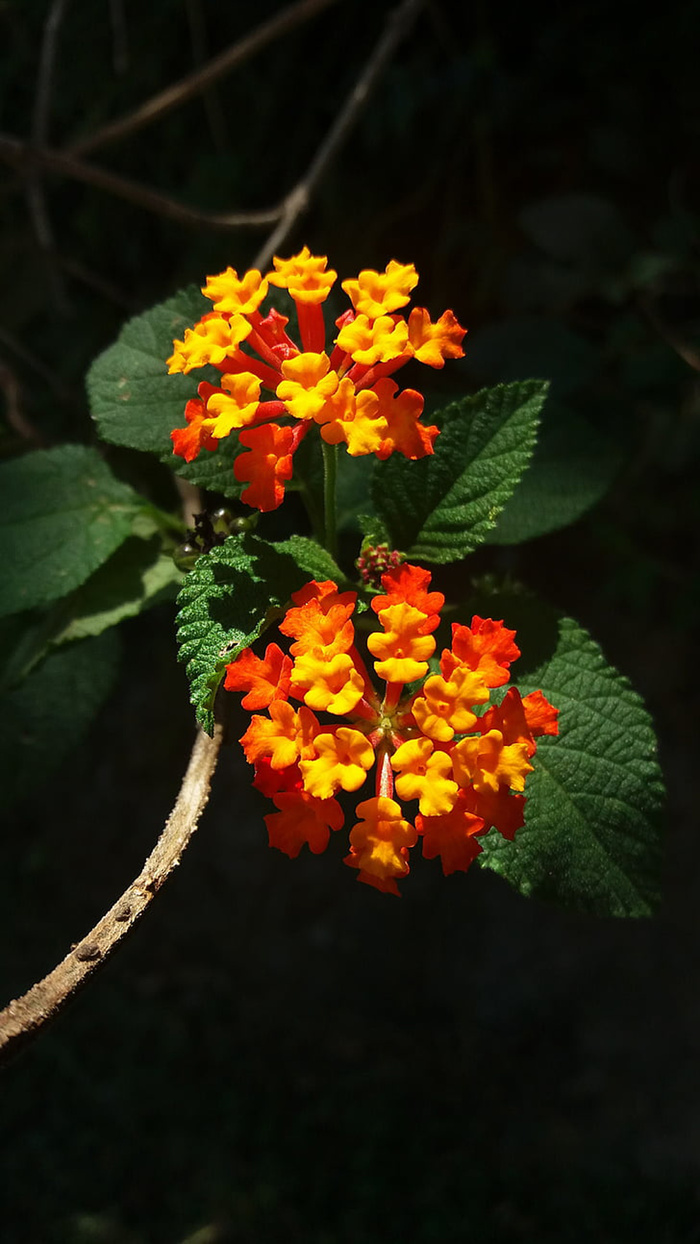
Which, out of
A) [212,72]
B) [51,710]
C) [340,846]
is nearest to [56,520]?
[51,710]

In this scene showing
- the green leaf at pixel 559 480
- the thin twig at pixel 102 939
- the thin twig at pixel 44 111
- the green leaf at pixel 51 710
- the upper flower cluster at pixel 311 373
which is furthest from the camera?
the thin twig at pixel 44 111

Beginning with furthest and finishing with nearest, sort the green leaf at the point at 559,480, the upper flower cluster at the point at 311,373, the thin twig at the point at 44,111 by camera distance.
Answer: the thin twig at the point at 44,111 → the green leaf at the point at 559,480 → the upper flower cluster at the point at 311,373

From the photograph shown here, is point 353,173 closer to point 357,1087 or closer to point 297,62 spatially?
point 297,62

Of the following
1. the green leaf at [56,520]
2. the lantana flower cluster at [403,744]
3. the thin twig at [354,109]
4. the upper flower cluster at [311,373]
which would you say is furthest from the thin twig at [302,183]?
the lantana flower cluster at [403,744]

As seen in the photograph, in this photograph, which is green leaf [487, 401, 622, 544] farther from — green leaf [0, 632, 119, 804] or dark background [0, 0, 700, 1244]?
green leaf [0, 632, 119, 804]

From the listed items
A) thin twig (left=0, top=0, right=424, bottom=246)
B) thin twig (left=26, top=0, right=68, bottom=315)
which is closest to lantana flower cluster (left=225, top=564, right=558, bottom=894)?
thin twig (left=0, top=0, right=424, bottom=246)

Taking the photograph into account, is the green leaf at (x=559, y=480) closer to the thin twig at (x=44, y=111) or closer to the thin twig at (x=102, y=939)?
the thin twig at (x=102, y=939)

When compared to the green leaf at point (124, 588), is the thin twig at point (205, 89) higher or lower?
higher

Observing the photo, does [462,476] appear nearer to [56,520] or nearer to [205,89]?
[56,520]
